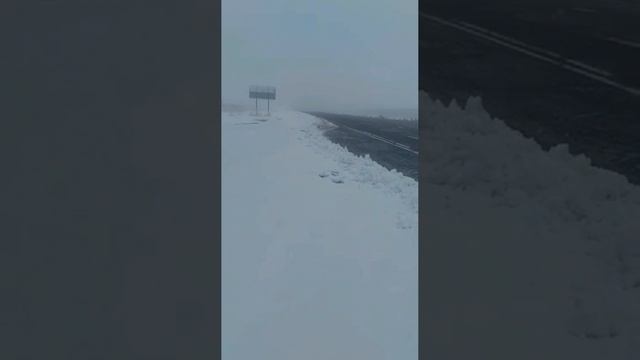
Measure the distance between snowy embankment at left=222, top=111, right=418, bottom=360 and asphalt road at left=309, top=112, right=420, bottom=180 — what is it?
0.03m

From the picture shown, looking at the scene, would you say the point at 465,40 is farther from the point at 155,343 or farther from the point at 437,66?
the point at 155,343

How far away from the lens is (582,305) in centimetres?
220

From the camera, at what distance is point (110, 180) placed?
→ 7.85 ft

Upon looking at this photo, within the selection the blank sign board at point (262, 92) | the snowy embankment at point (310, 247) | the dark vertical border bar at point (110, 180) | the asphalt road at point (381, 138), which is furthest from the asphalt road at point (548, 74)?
the dark vertical border bar at point (110, 180)

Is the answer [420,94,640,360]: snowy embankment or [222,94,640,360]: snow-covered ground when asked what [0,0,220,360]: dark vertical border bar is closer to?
[222,94,640,360]: snow-covered ground

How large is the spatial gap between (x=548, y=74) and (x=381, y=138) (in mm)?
674

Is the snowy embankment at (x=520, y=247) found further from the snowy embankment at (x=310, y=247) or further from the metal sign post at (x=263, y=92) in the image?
the metal sign post at (x=263, y=92)

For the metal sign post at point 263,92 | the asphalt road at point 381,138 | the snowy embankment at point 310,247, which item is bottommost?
the snowy embankment at point 310,247

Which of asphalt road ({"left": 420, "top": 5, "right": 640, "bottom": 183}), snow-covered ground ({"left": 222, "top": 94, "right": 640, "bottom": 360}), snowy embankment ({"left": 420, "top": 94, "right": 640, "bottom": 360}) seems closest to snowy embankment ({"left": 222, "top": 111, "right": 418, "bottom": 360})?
snow-covered ground ({"left": 222, "top": 94, "right": 640, "bottom": 360})

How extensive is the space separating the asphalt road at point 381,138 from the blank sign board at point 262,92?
0.18 m

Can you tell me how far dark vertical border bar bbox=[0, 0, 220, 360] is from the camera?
2355 mm

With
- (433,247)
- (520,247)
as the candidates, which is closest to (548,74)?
(520,247)

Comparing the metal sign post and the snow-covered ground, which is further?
the metal sign post

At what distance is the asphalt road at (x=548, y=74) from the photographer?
2.21 m
